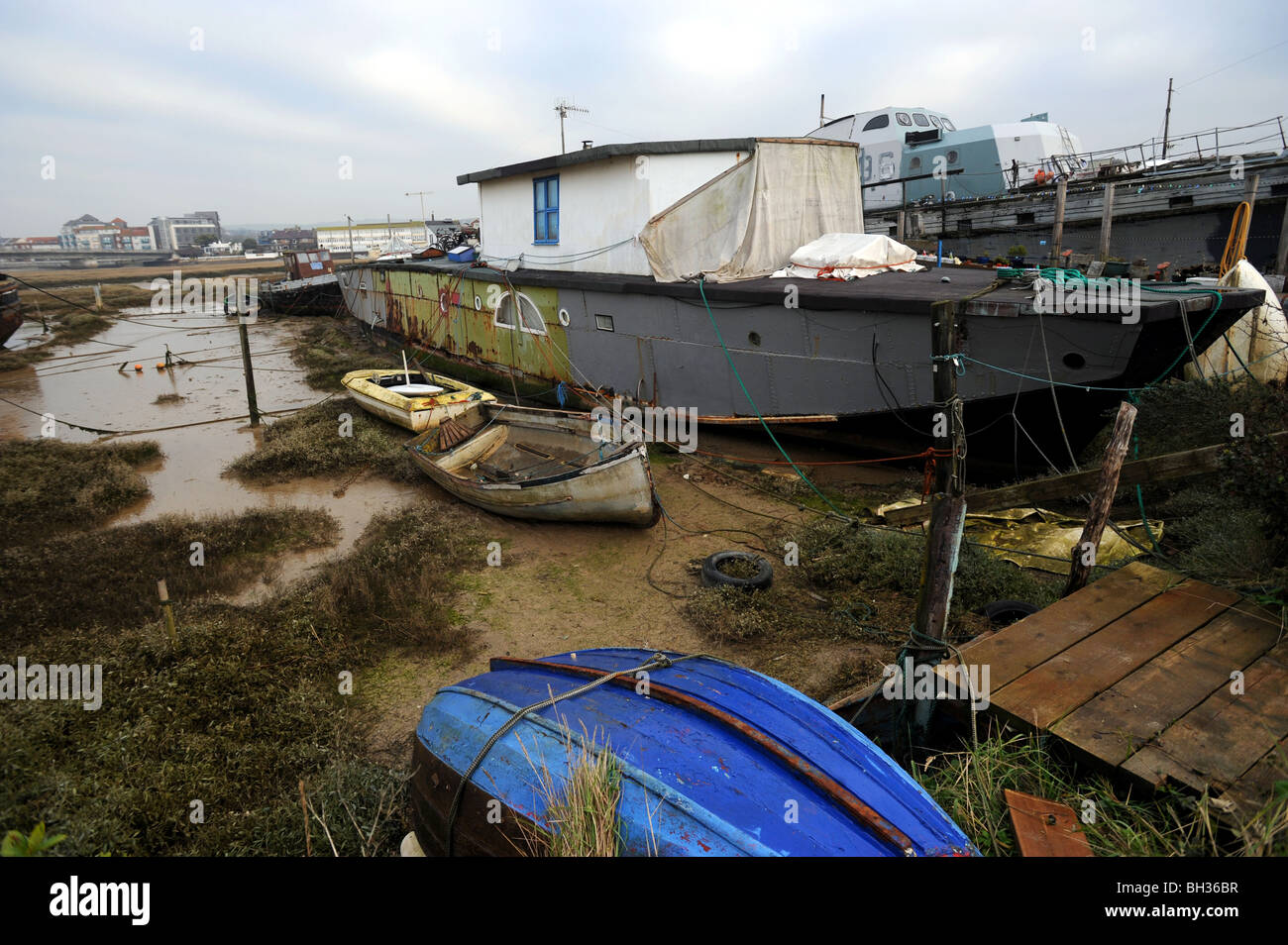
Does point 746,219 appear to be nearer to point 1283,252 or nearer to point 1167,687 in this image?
point 1167,687

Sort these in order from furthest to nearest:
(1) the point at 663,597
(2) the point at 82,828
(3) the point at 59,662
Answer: (1) the point at 663,597 < (3) the point at 59,662 < (2) the point at 82,828

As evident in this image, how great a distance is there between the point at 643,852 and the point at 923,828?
1.24 m

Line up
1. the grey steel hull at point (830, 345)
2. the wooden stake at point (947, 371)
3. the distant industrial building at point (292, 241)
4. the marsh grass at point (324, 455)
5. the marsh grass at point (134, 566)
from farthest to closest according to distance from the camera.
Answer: the distant industrial building at point (292, 241), the marsh grass at point (324, 455), the grey steel hull at point (830, 345), the marsh grass at point (134, 566), the wooden stake at point (947, 371)

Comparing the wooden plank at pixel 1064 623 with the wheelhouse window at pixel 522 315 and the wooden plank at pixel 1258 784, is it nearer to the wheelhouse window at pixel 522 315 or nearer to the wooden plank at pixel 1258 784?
the wooden plank at pixel 1258 784

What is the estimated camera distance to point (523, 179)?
15.1 m

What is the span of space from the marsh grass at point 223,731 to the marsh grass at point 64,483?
12.4ft

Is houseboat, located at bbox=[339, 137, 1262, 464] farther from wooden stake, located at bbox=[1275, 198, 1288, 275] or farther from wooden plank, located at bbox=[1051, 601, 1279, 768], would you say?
wooden stake, located at bbox=[1275, 198, 1288, 275]

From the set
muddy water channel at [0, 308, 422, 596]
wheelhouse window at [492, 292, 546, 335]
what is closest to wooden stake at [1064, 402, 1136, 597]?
muddy water channel at [0, 308, 422, 596]

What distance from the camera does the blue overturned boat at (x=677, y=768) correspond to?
9.41 ft

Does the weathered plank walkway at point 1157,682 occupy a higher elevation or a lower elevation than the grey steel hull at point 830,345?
lower

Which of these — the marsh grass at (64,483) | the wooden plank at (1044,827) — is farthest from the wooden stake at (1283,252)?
the marsh grass at (64,483)

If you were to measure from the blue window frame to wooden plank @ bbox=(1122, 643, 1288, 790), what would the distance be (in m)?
13.3
